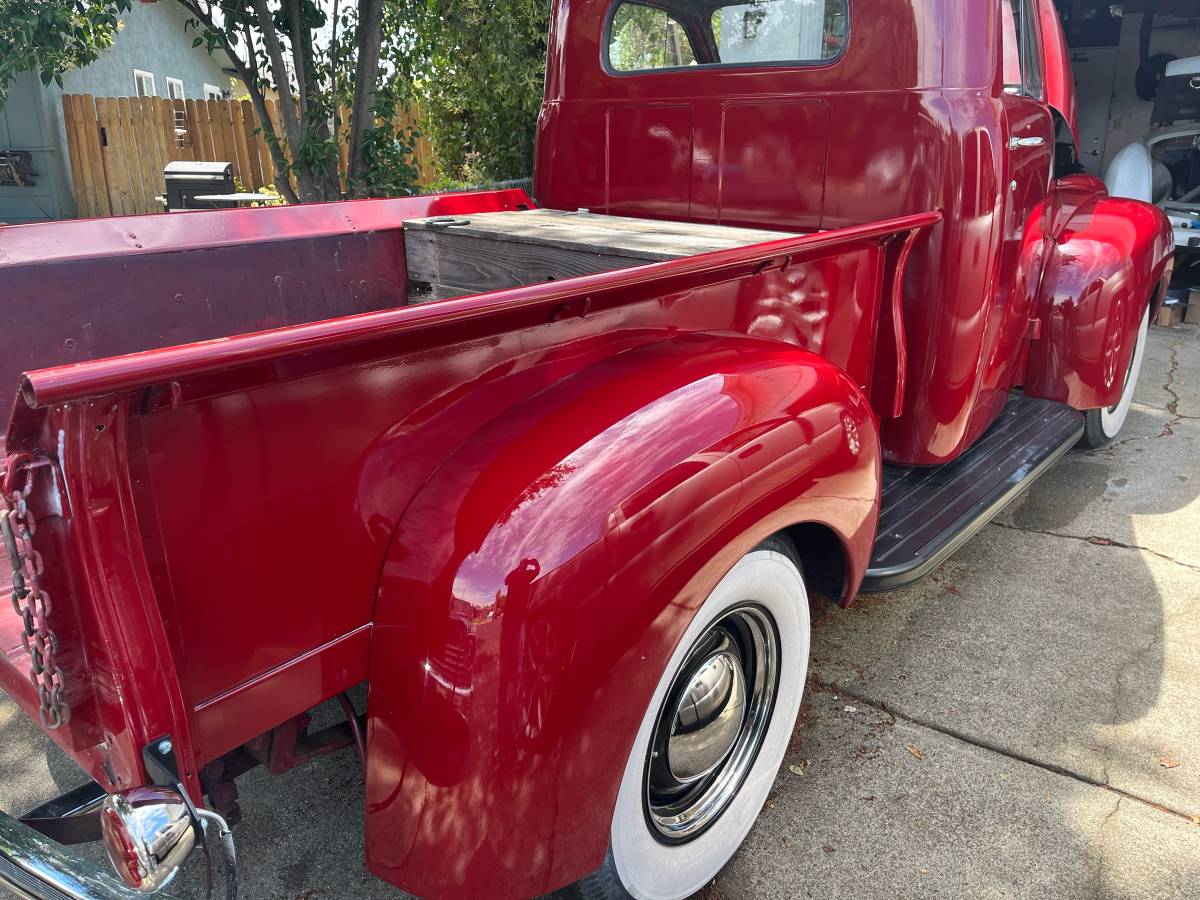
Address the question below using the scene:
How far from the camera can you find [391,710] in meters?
1.35

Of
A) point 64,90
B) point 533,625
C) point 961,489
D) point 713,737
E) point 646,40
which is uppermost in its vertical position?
point 64,90

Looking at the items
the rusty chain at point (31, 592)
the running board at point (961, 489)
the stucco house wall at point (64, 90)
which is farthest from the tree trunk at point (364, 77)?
the rusty chain at point (31, 592)

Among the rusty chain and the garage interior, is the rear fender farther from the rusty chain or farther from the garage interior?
the garage interior

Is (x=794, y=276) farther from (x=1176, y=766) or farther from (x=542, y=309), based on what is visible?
(x=1176, y=766)

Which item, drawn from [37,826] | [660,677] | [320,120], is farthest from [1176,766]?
[320,120]

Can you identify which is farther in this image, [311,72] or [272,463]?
[311,72]

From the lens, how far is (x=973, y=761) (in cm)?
227

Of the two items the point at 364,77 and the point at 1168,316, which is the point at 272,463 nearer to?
the point at 364,77

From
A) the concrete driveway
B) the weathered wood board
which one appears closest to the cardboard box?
the concrete driveway

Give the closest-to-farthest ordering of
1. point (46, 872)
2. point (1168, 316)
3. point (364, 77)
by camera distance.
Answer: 1. point (46, 872)
2. point (364, 77)
3. point (1168, 316)

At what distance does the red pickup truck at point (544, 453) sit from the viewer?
1.11 meters

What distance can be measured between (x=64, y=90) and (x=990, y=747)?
41.4ft

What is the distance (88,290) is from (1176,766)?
2805 mm

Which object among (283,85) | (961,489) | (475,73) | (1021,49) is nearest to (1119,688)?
(961,489)
